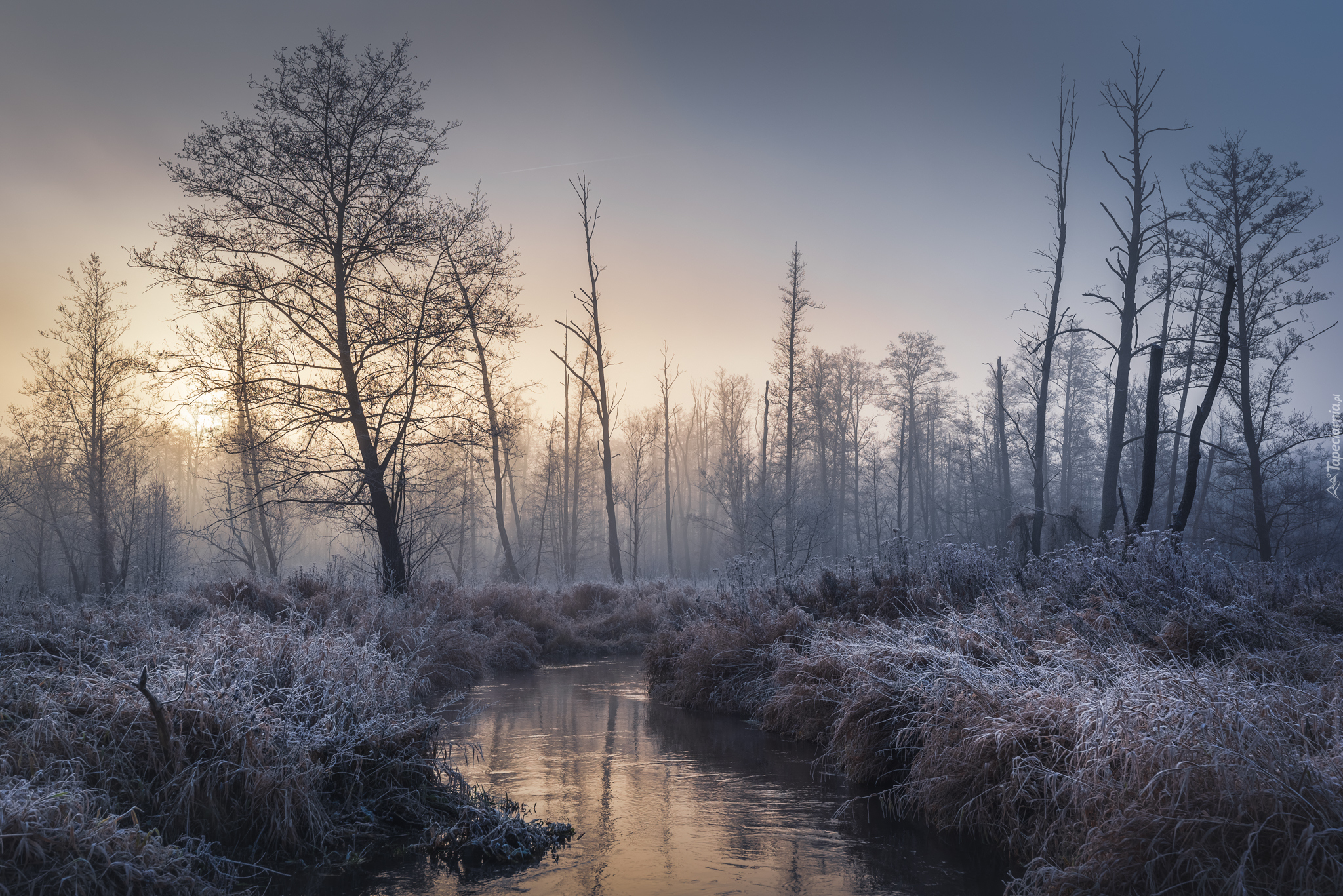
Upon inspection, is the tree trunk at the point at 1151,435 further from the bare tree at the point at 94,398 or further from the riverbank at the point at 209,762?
the bare tree at the point at 94,398

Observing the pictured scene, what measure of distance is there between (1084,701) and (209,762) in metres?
6.07

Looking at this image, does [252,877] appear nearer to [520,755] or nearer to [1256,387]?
[520,755]

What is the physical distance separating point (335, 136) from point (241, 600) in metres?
8.93

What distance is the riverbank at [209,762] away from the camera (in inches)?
163

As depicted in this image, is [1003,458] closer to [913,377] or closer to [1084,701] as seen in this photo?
[913,377]

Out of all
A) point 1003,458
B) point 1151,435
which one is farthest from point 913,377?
point 1151,435

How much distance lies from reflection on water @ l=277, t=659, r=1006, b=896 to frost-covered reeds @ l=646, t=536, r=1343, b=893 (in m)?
0.47

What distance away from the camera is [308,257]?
14438mm

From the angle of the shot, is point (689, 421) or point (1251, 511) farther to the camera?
point (689, 421)

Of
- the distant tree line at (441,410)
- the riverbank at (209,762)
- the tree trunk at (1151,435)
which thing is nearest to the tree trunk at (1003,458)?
the distant tree line at (441,410)

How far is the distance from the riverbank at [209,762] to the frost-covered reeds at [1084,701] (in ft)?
10.9

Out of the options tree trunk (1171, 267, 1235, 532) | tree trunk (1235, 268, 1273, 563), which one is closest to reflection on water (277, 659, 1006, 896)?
tree trunk (1171, 267, 1235, 532)

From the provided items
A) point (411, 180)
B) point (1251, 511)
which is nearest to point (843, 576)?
point (411, 180)

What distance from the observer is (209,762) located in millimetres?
5129
